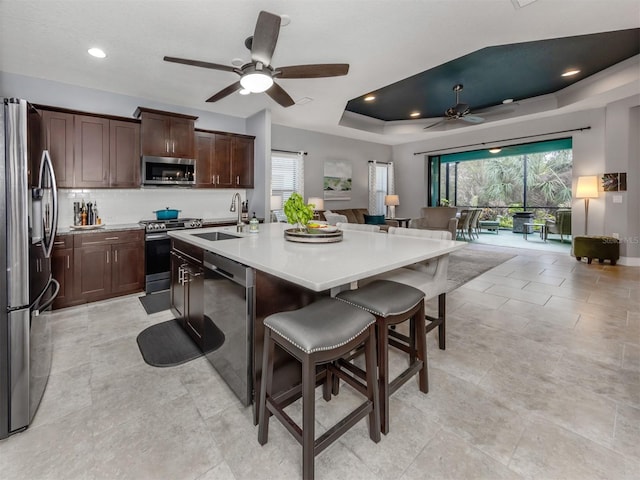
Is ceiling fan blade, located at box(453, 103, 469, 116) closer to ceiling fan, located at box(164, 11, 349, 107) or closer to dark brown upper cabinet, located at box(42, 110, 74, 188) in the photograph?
ceiling fan, located at box(164, 11, 349, 107)

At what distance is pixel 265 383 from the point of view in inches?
59.2

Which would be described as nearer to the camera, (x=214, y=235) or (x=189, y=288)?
(x=189, y=288)

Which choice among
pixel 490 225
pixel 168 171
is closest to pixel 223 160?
pixel 168 171

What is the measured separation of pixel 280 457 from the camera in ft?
4.76

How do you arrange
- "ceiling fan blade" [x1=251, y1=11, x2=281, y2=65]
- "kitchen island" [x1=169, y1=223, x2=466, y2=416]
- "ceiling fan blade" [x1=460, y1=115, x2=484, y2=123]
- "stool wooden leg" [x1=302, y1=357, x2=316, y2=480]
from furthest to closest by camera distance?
"ceiling fan blade" [x1=460, y1=115, x2=484, y2=123], "ceiling fan blade" [x1=251, y1=11, x2=281, y2=65], "kitchen island" [x1=169, y1=223, x2=466, y2=416], "stool wooden leg" [x1=302, y1=357, x2=316, y2=480]

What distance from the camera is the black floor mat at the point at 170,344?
2198mm

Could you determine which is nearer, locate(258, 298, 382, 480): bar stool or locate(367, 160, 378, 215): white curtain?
locate(258, 298, 382, 480): bar stool

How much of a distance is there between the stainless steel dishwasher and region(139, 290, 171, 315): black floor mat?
1.70 meters

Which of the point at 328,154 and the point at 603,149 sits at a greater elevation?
the point at 328,154

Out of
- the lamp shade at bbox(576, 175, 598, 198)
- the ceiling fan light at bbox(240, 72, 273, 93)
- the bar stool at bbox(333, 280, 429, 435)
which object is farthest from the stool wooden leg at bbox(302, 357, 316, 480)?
the lamp shade at bbox(576, 175, 598, 198)

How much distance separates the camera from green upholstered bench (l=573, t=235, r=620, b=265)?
5398 millimetres

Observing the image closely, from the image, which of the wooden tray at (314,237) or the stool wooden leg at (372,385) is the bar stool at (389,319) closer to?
the stool wooden leg at (372,385)

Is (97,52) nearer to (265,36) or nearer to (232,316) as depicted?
(265,36)

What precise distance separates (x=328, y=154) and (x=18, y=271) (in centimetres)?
653
